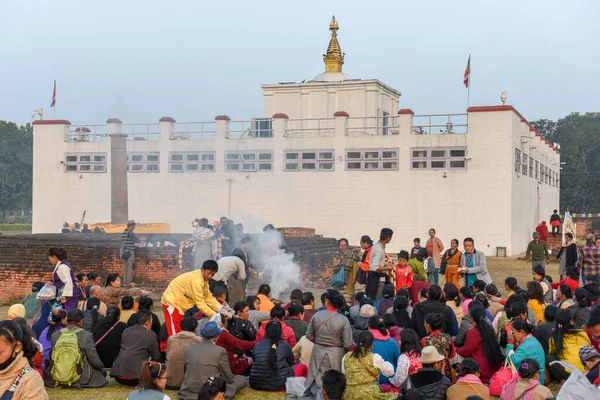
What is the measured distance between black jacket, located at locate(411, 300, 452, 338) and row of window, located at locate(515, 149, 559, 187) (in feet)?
85.4

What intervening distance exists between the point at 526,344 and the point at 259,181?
94.4 feet

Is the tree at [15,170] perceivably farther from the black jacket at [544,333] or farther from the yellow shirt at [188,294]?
the black jacket at [544,333]

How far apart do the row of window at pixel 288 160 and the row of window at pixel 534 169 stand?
323 centimetres

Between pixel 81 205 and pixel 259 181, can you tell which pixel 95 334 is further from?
pixel 81 205

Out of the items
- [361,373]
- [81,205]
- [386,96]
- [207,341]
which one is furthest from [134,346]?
[386,96]

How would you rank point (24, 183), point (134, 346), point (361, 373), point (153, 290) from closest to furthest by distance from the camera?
1. point (361, 373)
2. point (134, 346)
3. point (153, 290)
4. point (24, 183)

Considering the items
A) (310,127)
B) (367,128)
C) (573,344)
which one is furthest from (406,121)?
(573,344)

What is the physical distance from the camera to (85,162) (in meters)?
40.0

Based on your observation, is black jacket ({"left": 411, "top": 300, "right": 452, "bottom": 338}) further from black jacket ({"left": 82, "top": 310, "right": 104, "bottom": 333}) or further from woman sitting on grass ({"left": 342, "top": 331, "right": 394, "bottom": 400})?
black jacket ({"left": 82, "top": 310, "right": 104, "bottom": 333})

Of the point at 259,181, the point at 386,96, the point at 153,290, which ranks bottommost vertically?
the point at 153,290

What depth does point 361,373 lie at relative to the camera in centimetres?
813

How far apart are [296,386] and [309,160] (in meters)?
28.0

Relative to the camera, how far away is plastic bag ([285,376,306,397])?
862 cm

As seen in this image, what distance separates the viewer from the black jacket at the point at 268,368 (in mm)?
9445
